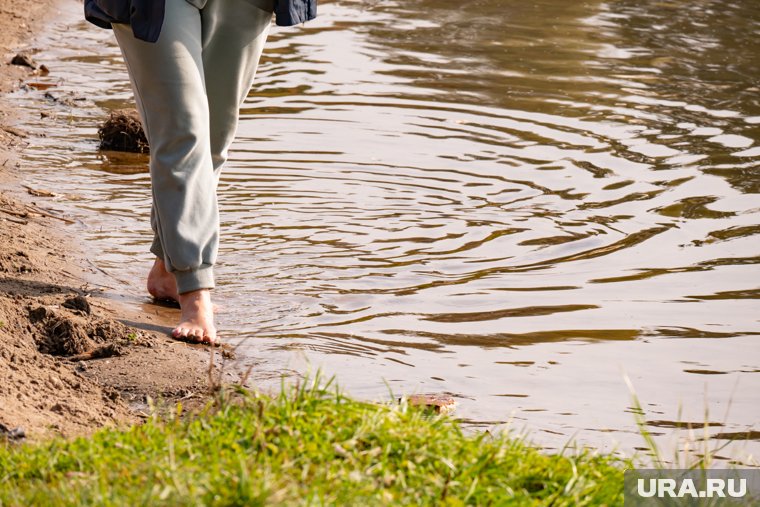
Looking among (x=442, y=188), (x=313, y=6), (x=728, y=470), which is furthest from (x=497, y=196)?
(x=728, y=470)

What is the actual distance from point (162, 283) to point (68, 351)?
793 mm

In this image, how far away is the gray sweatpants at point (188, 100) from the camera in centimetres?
426

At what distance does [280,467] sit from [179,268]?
5.92 ft

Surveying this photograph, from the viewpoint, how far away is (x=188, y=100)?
4297 mm

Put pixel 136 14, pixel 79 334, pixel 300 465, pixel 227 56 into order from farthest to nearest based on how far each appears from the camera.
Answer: pixel 227 56
pixel 79 334
pixel 136 14
pixel 300 465

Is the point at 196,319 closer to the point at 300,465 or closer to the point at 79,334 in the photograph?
the point at 79,334

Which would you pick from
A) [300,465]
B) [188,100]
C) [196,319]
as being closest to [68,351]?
[196,319]

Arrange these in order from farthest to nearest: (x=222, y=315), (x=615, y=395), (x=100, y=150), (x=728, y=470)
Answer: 1. (x=100, y=150)
2. (x=222, y=315)
3. (x=615, y=395)
4. (x=728, y=470)

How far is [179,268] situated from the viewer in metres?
4.43

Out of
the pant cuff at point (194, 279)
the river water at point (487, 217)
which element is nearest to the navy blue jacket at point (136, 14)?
the pant cuff at point (194, 279)

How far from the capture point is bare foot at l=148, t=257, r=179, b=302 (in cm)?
491

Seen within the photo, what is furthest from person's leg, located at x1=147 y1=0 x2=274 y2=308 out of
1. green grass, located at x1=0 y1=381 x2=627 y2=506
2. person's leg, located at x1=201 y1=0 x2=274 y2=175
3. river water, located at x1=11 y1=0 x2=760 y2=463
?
green grass, located at x1=0 y1=381 x2=627 y2=506

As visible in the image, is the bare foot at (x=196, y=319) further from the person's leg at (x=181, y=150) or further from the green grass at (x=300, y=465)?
the green grass at (x=300, y=465)

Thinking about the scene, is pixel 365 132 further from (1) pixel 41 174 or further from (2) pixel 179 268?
(2) pixel 179 268
